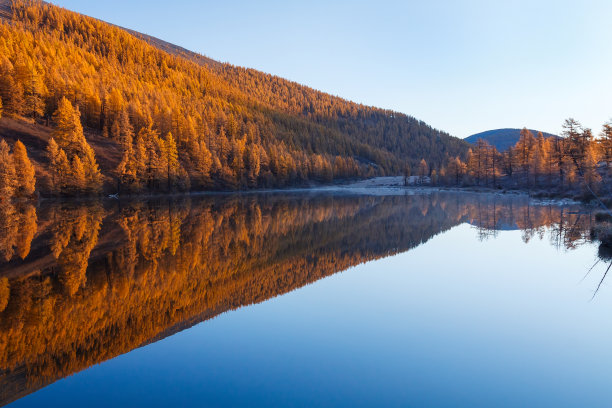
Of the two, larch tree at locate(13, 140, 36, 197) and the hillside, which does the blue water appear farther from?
the hillside

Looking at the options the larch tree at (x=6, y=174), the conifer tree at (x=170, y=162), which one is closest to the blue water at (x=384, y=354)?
the larch tree at (x=6, y=174)

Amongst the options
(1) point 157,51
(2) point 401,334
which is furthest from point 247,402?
(1) point 157,51

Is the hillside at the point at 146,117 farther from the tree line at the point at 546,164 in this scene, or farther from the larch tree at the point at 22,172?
the tree line at the point at 546,164

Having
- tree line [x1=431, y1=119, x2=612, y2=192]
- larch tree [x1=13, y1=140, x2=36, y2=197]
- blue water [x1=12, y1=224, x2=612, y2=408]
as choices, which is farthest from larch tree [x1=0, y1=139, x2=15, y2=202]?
tree line [x1=431, y1=119, x2=612, y2=192]

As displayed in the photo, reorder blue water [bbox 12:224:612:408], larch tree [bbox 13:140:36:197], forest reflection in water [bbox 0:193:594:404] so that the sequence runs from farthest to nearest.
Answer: larch tree [bbox 13:140:36:197] < forest reflection in water [bbox 0:193:594:404] < blue water [bbox 12:224:612:408]

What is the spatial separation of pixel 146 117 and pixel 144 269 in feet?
245

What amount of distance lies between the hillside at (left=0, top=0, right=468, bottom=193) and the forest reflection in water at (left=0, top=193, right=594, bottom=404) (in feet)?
133

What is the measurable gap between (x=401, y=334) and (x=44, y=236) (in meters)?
21.5

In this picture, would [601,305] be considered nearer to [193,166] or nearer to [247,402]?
[247,402]

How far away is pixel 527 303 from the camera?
1080 cm

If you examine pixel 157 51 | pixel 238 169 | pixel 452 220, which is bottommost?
pixel 452 220

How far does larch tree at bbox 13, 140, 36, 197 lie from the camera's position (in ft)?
149

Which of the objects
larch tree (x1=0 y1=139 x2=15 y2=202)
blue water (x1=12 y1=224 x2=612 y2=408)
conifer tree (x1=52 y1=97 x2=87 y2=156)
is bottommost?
blue water (x1=12 y1=224 x2=612 y2=408)

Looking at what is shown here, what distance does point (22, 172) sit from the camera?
151ft
